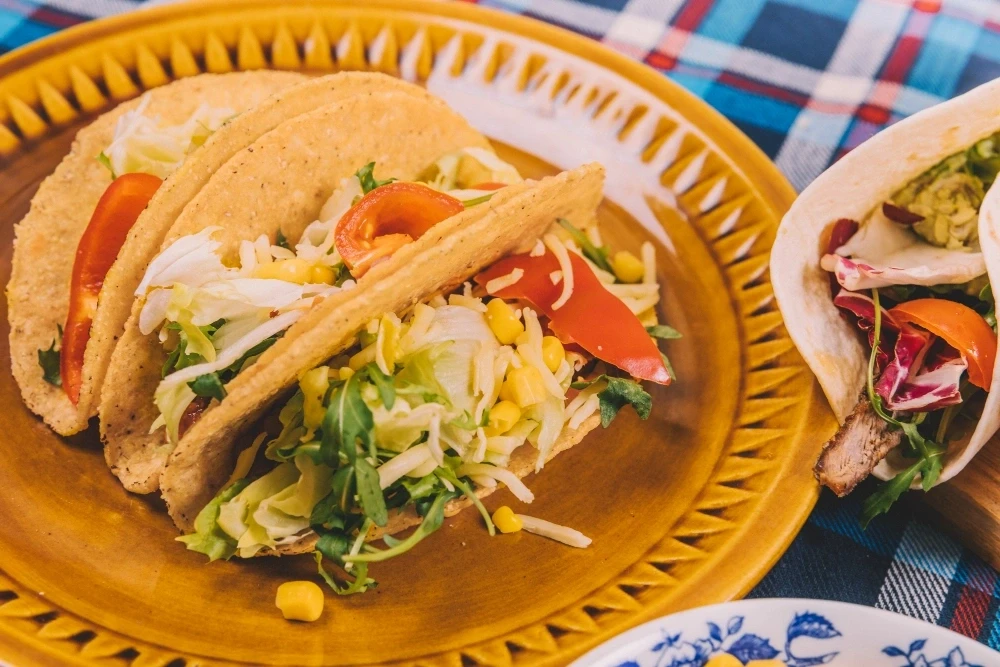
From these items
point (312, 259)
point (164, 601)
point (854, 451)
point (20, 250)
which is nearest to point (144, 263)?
point (312, 259)

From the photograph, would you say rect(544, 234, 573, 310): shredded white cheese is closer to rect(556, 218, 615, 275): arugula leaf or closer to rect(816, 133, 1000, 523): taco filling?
rect(556, 218, 615, 275): arugula leaf

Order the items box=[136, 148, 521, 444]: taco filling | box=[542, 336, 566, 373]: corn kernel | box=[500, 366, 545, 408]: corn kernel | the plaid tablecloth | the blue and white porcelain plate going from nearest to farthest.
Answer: the blue and white porcelain plate, box=[136, 148, 521, 444]: taco filling, box=[500, 366, 545, 408]: corn kernel, box=[542, 336, 566, 373]: corn kernel, the plaid tablecloth

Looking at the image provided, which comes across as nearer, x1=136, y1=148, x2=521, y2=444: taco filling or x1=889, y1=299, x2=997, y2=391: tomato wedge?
x1=136, y1=148, x2=521, y2=444: taco filling

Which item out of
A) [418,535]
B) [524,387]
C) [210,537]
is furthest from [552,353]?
[210,537]

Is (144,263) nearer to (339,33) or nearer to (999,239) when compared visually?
(339,33)

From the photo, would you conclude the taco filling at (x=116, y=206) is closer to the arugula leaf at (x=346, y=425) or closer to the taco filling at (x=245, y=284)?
the taco filling at (x=245, y=284)

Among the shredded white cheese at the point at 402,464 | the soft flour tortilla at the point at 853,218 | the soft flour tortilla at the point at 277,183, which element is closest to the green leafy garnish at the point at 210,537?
the soft flour tortilla at the point at 277,183

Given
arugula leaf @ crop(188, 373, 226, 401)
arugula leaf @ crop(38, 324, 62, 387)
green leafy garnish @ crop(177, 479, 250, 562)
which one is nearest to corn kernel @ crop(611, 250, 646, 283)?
arugula leaf @ crop(188, 373, 226, 401)
